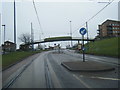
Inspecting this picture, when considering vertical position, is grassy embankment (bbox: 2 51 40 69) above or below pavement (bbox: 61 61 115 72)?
below

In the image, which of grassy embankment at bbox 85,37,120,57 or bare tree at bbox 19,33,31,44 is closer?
grassy embankment at bbox 85,37,120,57

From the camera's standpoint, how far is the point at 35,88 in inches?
306

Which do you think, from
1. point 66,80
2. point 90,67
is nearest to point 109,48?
point 90,67

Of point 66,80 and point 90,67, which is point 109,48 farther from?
point 66,80

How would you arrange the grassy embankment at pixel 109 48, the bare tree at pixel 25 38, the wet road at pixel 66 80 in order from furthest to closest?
the bare tree at pixel 25 38
the grassy embankment at pixel 109 48
the wet road at pixel 66 80

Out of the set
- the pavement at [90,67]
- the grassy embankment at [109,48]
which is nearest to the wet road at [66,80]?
the pavement at [90,67]

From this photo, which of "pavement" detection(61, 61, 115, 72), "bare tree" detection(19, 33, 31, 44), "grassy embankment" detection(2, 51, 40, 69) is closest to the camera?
"pavement" detection(61, 61, 115, 72)

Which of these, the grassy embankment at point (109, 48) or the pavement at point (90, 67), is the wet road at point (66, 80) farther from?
the grassy embankment at point (109, 48)

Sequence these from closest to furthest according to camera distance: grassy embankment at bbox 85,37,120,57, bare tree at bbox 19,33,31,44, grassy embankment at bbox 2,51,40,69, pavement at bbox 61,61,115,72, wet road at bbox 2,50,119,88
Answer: wet road at bbox 2,50,119,88, pavement at bbox 61,61,115,72, grassy embankment at bbox 2,51,40,69, grassy embankment at bbox 85,37,120,57, bare tree at bbox 19,33,31,44

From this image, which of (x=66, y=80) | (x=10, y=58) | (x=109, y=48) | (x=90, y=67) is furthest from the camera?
(x=109, y=48)

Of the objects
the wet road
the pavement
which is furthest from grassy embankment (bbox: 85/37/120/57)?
the wet road

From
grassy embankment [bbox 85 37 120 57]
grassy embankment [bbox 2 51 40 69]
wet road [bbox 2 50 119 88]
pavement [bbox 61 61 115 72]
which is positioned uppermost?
grassy embankment [bbox 85 37 120 57]

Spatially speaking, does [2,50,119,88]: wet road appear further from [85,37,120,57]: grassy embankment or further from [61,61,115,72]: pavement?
[85,37,120,57]: grassy embankment

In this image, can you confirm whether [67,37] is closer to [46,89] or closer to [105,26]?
[105,26]
